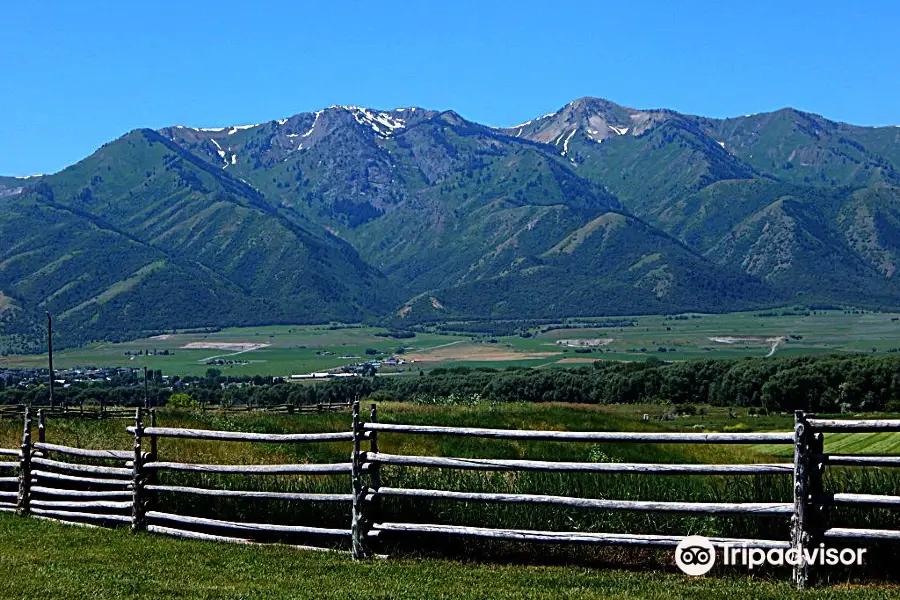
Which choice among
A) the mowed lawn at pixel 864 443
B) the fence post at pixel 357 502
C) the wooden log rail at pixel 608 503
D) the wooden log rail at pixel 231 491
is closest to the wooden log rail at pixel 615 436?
the fence post at pixel 357 502

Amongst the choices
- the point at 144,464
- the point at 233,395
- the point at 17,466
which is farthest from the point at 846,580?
the point at 233,395

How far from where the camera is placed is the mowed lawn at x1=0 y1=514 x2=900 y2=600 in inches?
443

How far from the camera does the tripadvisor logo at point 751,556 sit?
464 inches

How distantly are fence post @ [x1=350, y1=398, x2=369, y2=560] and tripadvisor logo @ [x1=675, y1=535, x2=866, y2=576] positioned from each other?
4031mm

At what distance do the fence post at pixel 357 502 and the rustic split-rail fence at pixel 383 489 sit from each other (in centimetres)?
1

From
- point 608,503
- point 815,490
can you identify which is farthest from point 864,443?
point 608,503

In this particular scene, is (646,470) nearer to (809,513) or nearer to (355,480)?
(809,513)

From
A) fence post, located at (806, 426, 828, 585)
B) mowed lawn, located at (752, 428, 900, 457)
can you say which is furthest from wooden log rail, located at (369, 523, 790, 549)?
mowed lawn, located at (752, 428, 900, 457)

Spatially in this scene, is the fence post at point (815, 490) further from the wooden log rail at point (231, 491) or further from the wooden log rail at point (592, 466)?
the wooden log rail at point (231, 491)

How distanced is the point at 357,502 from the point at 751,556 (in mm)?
4986

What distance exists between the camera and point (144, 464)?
16297mm

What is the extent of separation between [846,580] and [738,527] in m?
1.44

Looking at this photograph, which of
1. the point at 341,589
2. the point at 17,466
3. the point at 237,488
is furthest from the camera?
the point at 17,466

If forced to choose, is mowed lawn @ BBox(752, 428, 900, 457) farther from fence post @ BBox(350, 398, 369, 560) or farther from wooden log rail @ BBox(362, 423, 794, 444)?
fence post @ BBox(350, 398, 369, 560)
